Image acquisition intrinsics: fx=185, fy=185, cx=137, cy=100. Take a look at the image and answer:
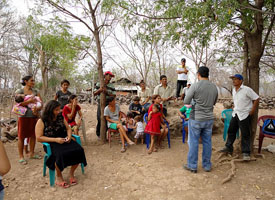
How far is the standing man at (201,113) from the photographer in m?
3.11

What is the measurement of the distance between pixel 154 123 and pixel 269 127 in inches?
97.4

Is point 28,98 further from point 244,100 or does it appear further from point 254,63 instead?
point 254,63

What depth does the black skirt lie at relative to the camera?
9.47ft

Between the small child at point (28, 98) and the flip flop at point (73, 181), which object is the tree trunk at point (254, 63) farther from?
the small child at point (28, 98)

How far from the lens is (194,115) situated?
3227 mm

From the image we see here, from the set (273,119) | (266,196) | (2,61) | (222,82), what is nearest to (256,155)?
(273,119)

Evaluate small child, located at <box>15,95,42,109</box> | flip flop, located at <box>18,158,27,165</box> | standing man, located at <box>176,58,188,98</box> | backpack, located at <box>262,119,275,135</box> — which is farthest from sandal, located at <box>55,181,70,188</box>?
standing man, located at <box>176,58,188,98</box>

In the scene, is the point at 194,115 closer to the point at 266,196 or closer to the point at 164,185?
the point at 164,185

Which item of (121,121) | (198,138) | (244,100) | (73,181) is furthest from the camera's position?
(121,121)

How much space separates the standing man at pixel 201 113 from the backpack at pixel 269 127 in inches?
67.0

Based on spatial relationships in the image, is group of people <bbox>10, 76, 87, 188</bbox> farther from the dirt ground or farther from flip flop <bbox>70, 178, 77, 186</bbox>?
the dirt ground

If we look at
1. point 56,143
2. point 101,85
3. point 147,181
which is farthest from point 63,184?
point 101,85

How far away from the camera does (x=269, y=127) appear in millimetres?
3965

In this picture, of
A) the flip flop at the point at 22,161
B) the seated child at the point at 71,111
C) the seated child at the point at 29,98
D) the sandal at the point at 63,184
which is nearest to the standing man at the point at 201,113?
the sandal at the point at 63,184
